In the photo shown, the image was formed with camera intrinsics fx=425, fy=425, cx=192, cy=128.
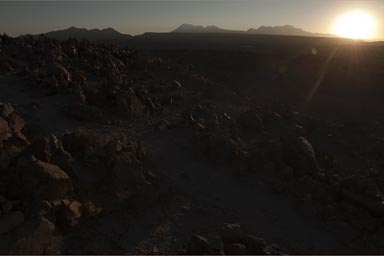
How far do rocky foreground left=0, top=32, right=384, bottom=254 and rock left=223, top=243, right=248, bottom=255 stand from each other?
18 mm

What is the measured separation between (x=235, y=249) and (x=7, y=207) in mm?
3053

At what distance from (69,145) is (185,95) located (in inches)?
313

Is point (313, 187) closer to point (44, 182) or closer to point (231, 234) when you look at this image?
point (231, 234)

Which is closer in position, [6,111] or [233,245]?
[233,245]

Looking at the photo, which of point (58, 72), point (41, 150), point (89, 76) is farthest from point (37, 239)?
point (89, 76)

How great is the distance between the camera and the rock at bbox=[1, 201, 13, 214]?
5523mm

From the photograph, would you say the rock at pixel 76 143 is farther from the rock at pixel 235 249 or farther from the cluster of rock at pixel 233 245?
the rock at pixel 235 249

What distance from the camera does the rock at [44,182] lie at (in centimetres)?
579

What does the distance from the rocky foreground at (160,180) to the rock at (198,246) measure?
0.06ft

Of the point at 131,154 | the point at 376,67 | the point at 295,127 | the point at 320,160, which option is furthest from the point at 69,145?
the point at 376,67

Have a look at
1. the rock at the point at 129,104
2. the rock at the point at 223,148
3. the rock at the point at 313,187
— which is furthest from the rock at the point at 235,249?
the rock at the point at 129,104

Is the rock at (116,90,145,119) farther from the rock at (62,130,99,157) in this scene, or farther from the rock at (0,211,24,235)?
the rock at (0,211,24,235)

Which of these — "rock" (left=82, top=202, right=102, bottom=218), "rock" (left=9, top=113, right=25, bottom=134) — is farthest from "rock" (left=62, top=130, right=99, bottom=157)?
"rock" (left=82, top=202, right=102, bottom=218)

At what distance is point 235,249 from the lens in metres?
5.71
